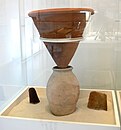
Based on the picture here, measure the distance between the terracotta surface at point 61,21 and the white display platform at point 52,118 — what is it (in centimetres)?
39

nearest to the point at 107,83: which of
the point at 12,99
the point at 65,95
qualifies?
the point at 65,95

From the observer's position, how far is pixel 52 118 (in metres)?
1.08

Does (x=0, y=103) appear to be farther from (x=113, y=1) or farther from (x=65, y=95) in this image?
(x=113, y=1)

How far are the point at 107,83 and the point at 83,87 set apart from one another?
161 millimetres

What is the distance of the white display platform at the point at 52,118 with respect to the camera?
3.24ft

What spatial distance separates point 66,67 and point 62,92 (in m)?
0.13

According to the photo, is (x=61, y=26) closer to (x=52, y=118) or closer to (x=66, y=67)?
(x=66, y=67)

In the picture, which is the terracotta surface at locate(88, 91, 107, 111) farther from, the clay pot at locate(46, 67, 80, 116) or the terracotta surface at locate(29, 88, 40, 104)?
the terracotta surface at locate(29, 88, 40, 104)

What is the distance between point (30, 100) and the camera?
1.27 metres

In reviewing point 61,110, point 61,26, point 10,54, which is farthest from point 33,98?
point 61,26

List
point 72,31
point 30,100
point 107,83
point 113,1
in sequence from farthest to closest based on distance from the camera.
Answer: point 107,83
point 113,1
point 30,100
point 72,31

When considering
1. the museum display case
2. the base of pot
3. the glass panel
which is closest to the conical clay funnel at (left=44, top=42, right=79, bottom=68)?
the museum display case

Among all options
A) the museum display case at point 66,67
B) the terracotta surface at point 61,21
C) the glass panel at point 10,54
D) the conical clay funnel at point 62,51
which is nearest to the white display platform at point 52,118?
the museum display case at point 66,67

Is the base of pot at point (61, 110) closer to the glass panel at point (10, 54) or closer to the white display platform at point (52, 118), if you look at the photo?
the white display platform at point (52, 118)
